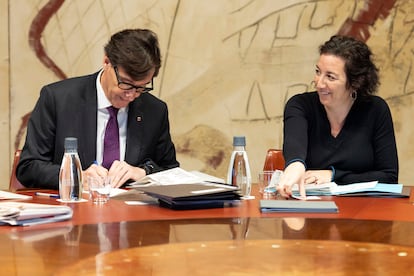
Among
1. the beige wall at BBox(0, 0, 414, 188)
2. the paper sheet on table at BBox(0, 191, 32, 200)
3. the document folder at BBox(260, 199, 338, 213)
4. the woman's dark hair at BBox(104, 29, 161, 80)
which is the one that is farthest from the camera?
the beige wall at BBox(0, 0, 414, 188)

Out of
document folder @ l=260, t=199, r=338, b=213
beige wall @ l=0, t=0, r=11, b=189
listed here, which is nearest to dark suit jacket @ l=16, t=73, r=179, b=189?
document folder @ l=260, t=199, r=338, b=213

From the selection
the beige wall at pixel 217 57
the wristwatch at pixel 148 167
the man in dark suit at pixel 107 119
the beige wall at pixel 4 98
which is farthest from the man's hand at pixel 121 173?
the beige wall at pixel 4 98

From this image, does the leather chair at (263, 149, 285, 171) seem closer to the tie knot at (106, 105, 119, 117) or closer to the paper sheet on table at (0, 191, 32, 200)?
the tie knot at (106, 105, 119, 117)

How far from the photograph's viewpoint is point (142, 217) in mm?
2223

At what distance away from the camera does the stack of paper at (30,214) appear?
2.05 meters

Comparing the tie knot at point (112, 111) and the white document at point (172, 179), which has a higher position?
the tie knot at point (112, 111)

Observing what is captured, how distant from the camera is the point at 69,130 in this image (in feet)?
10.2

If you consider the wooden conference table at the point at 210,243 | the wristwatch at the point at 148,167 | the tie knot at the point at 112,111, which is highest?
the tie knot at the point at 112,111

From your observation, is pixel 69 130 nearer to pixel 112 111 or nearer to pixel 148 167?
pixel 112 111

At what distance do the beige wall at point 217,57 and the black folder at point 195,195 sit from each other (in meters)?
1.95

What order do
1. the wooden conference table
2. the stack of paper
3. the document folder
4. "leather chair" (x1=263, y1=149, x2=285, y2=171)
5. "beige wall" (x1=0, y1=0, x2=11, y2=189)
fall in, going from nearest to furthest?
the wooden conference table → the stack of paper → the document folder → "leather chair" (x1=263, y1=149, x2=285, y2=171) → "beige wall" (x1=0, y1=0, x2=11, y2=189)

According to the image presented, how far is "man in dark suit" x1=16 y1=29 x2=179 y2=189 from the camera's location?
9.73 ft

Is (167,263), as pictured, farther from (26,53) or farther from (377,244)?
(26,53)

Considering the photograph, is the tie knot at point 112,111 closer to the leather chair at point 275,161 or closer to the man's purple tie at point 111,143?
the man's purple tie at point 111,143
